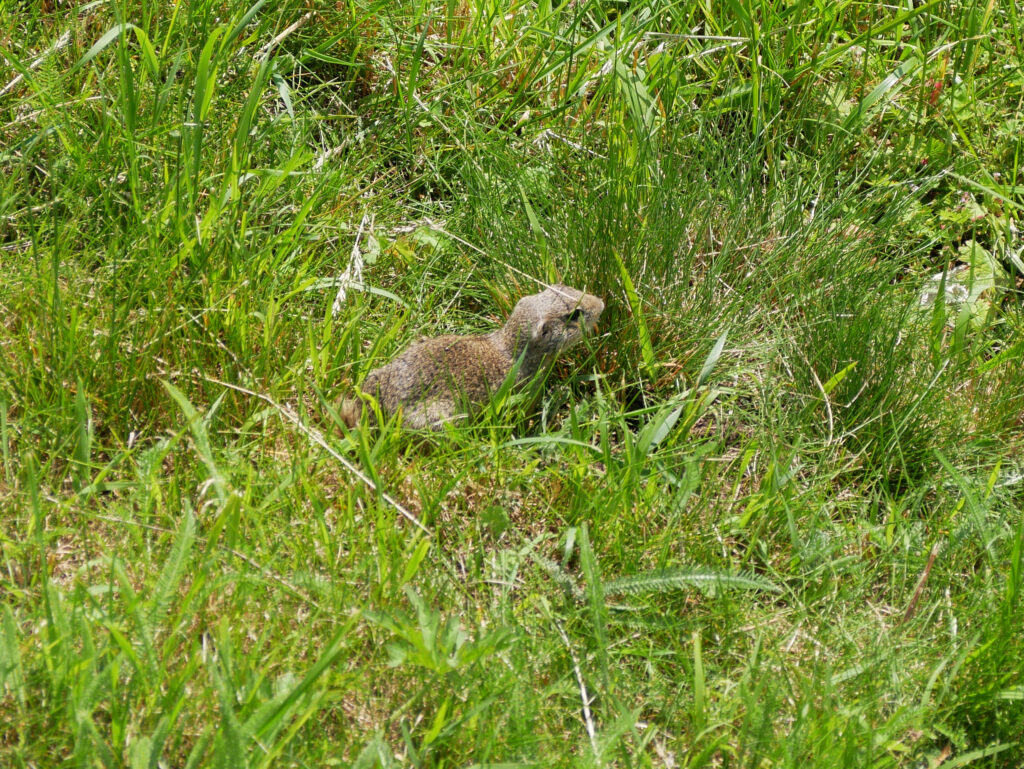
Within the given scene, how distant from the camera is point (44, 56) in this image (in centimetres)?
398

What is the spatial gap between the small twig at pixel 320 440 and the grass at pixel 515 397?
20 mm

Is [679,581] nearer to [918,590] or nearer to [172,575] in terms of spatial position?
[918,590]

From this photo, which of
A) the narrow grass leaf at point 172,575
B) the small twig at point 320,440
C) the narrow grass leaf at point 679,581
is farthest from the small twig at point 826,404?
the narrow grass leaf at point 172,575

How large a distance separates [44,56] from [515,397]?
2.37m

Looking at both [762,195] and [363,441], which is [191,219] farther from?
[762,195]

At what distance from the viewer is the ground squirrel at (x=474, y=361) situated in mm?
3639

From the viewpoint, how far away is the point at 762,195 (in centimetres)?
421

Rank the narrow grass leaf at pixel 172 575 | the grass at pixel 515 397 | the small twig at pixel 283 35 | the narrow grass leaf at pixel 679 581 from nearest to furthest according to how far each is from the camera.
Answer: the narrow grass leaf at pixel 172 575 < the grass at pixel 515 397 < the narrow grass leaf at pixel 679 581 < the small twig at pixel 283 35


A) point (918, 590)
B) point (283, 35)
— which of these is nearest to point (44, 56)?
point (283, 35)

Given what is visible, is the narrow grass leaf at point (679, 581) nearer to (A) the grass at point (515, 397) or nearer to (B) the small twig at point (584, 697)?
(A) the grass at point (515, 397)

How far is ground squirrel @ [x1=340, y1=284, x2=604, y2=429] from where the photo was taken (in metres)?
3.64

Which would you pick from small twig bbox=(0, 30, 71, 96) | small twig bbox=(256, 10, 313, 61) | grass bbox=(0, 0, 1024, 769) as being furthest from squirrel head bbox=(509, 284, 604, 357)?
small twig bbox=(0, 30, 71, 96)

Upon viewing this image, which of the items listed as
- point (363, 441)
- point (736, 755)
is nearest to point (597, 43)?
point (363, 441)

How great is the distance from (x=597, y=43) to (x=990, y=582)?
3.02 meters
